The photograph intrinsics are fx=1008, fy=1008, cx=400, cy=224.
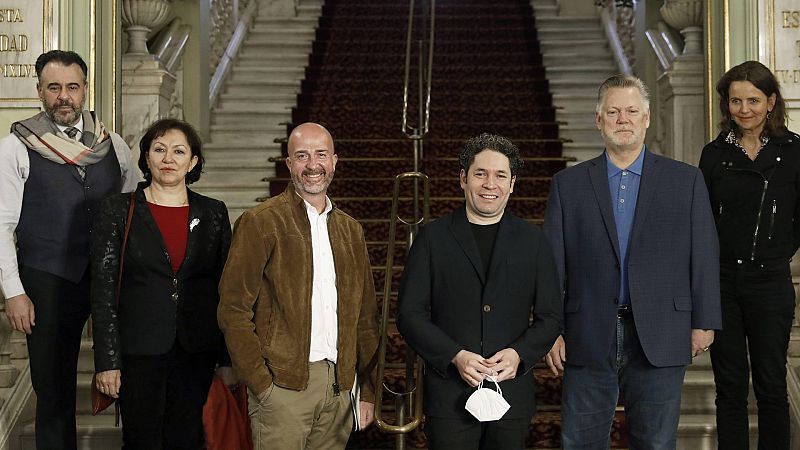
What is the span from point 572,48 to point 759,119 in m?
6.09

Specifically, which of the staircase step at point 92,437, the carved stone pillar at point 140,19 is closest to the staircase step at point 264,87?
the carved stone pillar at point 140,19

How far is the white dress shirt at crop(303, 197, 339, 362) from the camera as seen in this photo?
3250mm

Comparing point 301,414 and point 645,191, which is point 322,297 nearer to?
point 301,414

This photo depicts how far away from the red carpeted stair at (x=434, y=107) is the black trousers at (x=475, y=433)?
1607mm

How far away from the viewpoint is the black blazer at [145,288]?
3375 mm

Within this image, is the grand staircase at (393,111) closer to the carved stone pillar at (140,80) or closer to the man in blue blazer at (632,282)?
the carved stone pillar at (140,80)

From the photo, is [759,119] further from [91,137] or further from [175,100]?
[175,100]

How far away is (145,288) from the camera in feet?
11.2

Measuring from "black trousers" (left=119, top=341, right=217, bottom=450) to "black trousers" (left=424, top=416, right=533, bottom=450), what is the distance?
874 millimetres

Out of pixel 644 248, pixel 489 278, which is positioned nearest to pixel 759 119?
pixel 644 248

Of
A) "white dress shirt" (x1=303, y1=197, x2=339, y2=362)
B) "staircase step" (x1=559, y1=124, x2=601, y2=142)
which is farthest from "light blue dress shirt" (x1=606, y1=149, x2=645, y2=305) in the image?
"staircase step" (x1=559, y1=124, x2=601, y2=142)

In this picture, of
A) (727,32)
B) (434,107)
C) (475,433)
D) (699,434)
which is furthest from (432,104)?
(475,433)

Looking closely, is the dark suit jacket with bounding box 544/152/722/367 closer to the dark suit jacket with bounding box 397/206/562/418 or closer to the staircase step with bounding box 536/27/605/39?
the dark suit jacket with bounding box 397/206/562/418

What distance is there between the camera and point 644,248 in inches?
132
